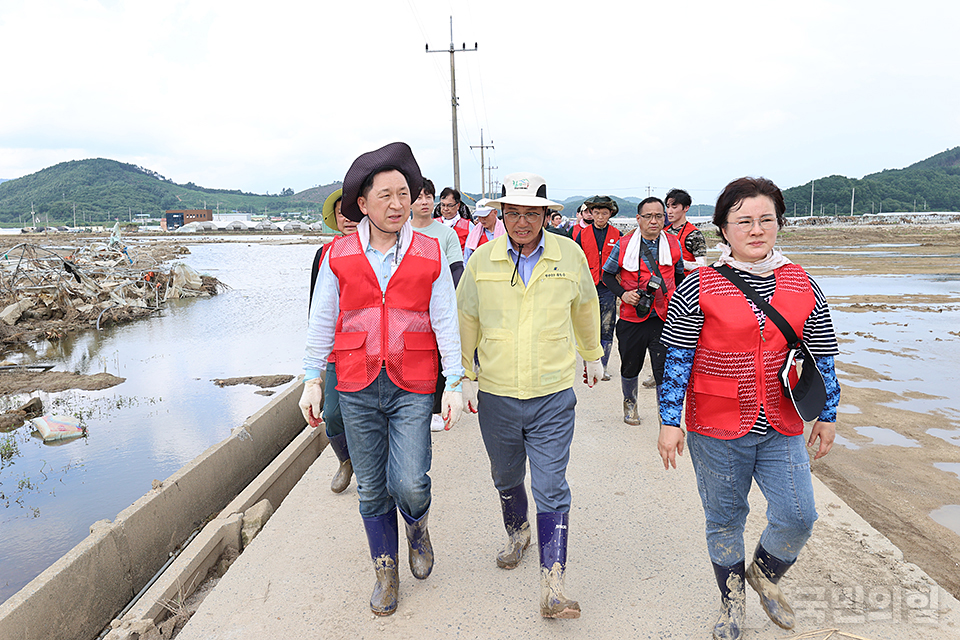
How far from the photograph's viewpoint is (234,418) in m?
7.61

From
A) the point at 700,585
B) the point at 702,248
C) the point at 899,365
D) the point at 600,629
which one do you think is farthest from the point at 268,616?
the point at 899,365

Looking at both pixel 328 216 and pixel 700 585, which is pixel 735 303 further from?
pixel 328 216

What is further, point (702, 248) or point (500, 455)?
point (702, 248)

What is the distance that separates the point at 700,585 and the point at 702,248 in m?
2.95

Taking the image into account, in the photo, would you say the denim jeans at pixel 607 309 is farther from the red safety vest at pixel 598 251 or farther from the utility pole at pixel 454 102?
the utility pole at pixel 454 102

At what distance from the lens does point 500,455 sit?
9.78 feet

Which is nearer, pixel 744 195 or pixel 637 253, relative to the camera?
pixel 744 195

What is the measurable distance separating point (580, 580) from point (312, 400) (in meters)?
1.66

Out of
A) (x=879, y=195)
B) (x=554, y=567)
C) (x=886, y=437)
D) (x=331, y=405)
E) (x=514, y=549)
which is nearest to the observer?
(x=554, y=567)

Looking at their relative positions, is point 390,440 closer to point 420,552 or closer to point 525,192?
point 420,552

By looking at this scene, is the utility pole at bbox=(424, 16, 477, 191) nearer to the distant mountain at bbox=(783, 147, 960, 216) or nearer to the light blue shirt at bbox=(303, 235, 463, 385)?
the light blue shirt at bbox=(303, 235, 463, 385)

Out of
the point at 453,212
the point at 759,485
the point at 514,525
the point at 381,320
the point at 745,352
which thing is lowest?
the point at 514,525

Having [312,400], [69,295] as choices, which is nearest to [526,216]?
[312,400]

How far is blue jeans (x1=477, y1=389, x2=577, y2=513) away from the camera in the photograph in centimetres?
278
